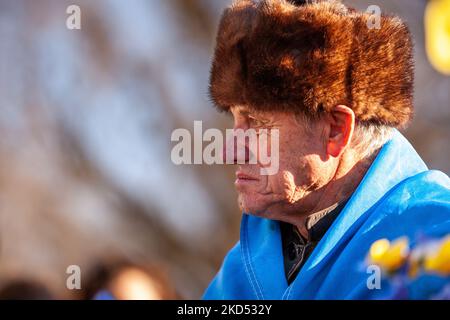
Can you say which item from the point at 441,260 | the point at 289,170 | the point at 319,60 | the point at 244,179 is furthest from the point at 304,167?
the point at 441,260

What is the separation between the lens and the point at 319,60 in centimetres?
168

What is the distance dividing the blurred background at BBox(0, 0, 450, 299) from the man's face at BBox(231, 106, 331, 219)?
209 cm

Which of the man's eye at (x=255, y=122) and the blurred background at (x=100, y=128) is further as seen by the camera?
the blurred background at (x=100, y=128)

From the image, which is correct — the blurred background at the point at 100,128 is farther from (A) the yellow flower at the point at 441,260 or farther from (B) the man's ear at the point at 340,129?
(A) the yellow flower at the point at 441,260

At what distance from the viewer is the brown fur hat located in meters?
1.68

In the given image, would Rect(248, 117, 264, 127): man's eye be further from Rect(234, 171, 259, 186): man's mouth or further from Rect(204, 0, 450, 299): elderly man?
Rect(234, 171, 259, 186): man's mouth

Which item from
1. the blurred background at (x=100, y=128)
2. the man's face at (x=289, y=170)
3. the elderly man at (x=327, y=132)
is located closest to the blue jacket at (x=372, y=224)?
the elderly man at (x=327, y=132)

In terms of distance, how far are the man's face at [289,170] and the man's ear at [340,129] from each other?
0.9 inches

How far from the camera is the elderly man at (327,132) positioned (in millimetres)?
1656

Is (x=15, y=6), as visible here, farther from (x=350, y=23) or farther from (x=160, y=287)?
(x=350, y=23)

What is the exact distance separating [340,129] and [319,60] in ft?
0.60

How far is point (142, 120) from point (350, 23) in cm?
240

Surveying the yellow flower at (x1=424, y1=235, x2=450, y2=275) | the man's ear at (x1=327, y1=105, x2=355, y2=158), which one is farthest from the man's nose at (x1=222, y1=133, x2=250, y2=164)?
the yellow flower at (x1=424, y1=235, x2=450, y2=275)

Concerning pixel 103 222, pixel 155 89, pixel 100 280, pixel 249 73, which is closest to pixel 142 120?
pixel 155 89
